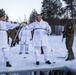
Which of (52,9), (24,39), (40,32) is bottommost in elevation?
(24,39)

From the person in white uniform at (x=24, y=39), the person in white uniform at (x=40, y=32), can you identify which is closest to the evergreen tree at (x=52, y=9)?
the person in white uniform at (x=24, y=39)

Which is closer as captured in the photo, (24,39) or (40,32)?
(40,32)

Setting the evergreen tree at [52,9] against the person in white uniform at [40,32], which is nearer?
the person in white uniform at [40,32]

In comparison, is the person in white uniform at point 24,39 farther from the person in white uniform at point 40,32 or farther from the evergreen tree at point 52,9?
the evergreen tree at point 52,9

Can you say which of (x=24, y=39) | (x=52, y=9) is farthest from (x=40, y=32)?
(x=52, y=9)

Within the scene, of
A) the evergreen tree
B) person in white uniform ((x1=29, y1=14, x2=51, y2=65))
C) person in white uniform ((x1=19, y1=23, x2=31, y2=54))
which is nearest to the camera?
person in white uniform ((x1=29, y1=14, x2=51, y2=65))

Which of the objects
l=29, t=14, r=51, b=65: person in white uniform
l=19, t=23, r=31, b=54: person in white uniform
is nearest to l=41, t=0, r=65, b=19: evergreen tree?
l=19, t=23, r=31, b=54: person in white uniform

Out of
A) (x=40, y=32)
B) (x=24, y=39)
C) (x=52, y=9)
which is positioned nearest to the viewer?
(x=40, y=32)

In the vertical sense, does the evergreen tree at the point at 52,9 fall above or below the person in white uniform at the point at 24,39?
above

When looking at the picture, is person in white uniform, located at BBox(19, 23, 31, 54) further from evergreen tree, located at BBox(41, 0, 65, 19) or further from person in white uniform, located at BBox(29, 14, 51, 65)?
evergreen tree, located at BBox(41, 0, 65, 19)

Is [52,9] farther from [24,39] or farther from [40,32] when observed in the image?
[40,32]

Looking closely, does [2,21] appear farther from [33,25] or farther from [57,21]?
[57,21]

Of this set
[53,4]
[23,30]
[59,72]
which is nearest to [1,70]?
[59,72]

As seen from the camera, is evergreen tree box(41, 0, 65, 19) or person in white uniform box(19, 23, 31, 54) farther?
evergreen tree box(41, 0, 65, 19)
